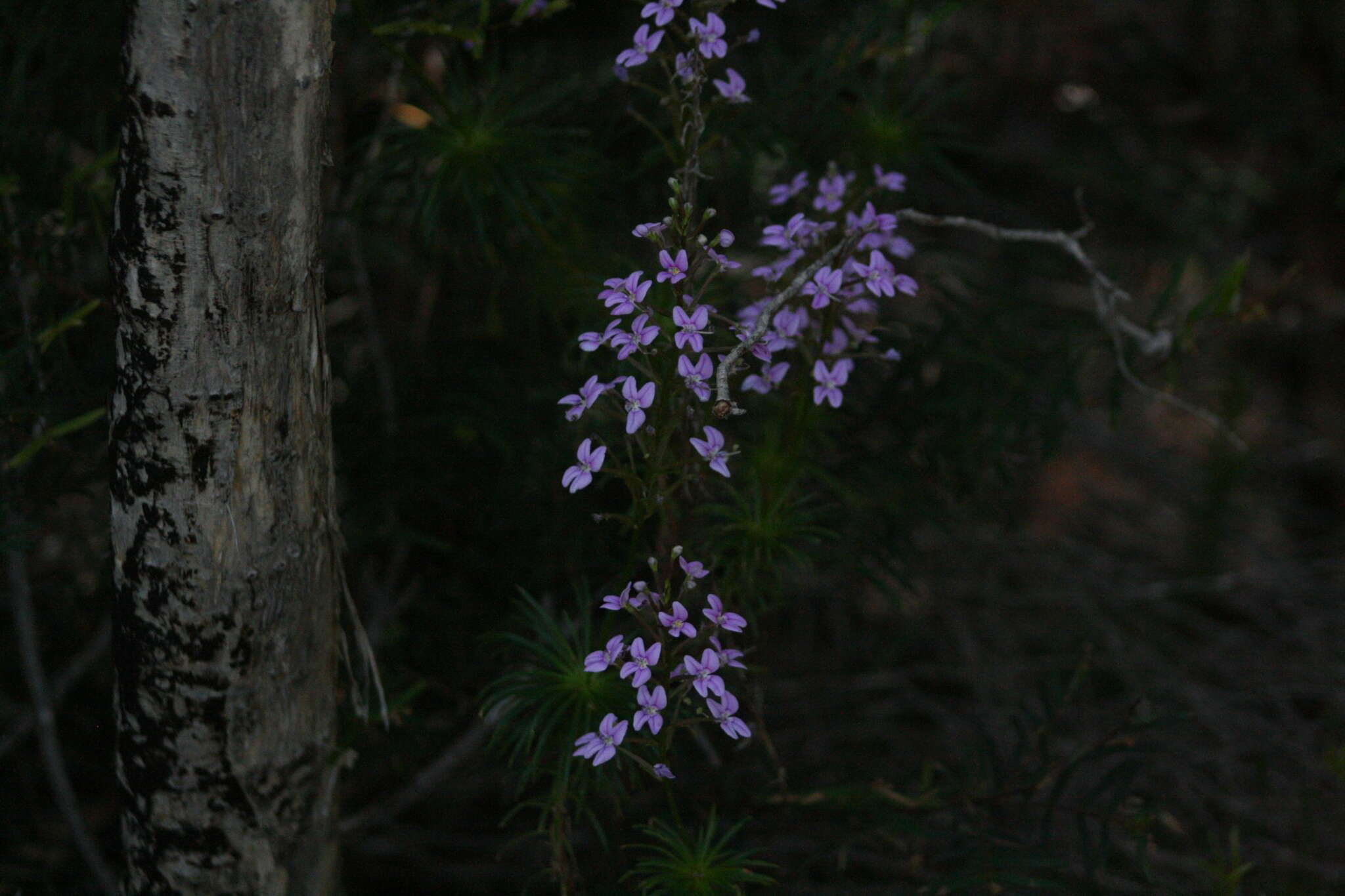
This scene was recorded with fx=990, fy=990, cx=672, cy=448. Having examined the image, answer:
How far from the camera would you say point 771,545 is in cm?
128

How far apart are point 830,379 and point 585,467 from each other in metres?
0.32

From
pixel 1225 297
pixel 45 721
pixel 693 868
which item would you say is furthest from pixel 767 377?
pixel 45 721

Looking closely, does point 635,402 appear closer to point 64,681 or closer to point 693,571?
point 693,571

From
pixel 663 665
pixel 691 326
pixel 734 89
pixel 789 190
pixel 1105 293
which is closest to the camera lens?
pixel 691 326

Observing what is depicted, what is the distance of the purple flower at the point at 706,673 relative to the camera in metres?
1.02

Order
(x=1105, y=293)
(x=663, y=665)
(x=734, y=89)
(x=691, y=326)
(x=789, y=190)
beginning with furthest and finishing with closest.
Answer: (x=1105, y=293), (x=789, y=190), (x=734, y=89), (x=663, y=665), (x=691, y=326)

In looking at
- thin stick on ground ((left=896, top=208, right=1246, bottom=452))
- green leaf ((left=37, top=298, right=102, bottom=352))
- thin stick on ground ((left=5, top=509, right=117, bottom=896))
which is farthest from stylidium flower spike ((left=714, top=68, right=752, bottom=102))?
thin stick on ground ((left=5, top=509, right=117, bottom=896))

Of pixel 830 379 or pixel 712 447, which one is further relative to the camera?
pixel 830 379

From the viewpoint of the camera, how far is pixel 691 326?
3.24 ft

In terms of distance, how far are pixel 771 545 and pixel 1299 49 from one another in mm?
2552

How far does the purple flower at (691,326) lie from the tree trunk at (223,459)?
41 cm

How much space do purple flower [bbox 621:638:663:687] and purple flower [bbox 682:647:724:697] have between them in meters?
0.03

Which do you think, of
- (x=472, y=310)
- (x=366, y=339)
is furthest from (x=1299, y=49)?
(x=366, y=339)

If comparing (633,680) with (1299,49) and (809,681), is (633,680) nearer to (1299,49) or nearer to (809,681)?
(809,681)
